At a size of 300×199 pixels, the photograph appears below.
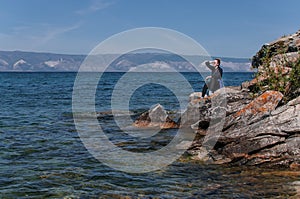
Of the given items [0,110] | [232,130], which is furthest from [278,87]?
[0,110]

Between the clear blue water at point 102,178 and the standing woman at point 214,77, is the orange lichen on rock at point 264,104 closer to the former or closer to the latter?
the clear blue water at point 102,178

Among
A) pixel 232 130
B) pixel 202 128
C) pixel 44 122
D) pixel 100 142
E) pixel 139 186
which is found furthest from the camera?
pixel 44 122

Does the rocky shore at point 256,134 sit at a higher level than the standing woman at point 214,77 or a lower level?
lower

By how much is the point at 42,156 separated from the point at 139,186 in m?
5.61

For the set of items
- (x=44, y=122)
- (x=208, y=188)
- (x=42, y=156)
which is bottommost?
(x=208, y=188)

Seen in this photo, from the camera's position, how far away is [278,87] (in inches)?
667

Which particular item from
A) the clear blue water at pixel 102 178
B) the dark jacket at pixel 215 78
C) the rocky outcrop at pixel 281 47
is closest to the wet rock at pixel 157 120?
the dark jacket at pixel 215 78

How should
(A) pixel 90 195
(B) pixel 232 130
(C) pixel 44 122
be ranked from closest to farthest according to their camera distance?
1. (A) pixel 90 195
2. (B) pixel 232 130
3. (C) pixel 44 122

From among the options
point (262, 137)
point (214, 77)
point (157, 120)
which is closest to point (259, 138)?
point (262, 137)

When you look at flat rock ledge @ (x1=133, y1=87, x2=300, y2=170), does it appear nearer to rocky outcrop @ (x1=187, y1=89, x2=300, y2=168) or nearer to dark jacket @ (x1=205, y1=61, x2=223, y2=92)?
rocky outcrop @ (x1=187, y1=89, x2=300, y2=168)

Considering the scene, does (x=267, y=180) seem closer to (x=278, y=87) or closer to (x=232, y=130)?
(x=232, y=130)

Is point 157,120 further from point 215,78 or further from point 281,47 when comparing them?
point 281,47

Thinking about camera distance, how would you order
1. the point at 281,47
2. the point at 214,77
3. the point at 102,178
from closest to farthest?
the point at 102,178, the point at 214,77, the point at 281,47

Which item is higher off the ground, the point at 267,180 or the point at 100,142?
the point at 100,142
